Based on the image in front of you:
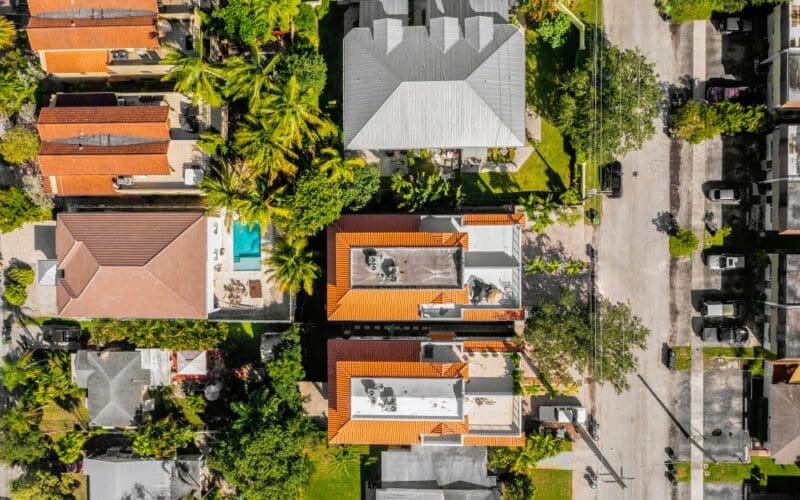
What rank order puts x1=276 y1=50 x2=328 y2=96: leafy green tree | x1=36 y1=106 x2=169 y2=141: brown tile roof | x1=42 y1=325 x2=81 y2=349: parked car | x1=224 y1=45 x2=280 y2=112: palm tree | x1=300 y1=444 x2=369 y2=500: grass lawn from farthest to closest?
x1=300 y1=444 x2=369 y2=500: grass lawn, x1=42 y1=325 x2=81 y2=349: parked car, x1=276 y1=50 x2=328 y2=96: leafy green tree, x1=36 y1=106 x2=169 y2=141: brown tile roof, x1=224 y1=45 x2=280 y2=112: palm tree

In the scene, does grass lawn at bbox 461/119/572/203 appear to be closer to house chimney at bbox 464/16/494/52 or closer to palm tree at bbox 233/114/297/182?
house chimney at bbox 464/16/494/52

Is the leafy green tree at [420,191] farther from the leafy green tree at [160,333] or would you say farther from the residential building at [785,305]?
the residential building at [785,305]

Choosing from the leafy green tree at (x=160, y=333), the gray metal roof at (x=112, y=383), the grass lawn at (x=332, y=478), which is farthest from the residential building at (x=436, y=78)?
the grass lawn at (x=332, y=478)

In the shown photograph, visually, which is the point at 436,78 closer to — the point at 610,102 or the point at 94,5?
the point at 610,102

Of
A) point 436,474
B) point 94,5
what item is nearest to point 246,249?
point 94,5

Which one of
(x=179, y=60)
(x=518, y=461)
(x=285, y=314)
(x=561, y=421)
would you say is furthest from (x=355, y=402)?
(x=179, y=60)

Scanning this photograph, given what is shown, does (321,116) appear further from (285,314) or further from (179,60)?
(285,314)

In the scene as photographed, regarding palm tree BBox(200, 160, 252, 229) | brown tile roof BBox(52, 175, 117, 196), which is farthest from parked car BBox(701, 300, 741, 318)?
brown tile roof BBox(52, 175, 117, 196)
